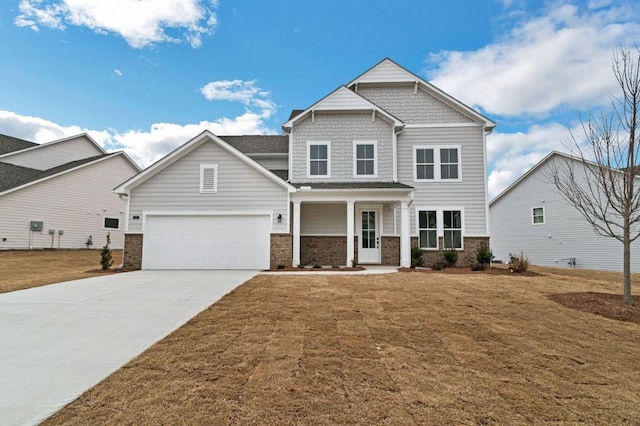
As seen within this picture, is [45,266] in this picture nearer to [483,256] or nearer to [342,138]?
[342,138]

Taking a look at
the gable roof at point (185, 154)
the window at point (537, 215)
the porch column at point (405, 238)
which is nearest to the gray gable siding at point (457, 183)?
the porch column at point (405, 238)

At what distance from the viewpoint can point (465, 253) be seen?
15.5m

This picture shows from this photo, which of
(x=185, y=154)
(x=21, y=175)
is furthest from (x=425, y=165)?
(x=21, y=175)

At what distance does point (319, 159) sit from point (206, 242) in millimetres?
6098

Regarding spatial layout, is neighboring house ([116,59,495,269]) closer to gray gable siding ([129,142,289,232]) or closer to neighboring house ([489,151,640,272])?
gray gable siding ([129,142,289,232])

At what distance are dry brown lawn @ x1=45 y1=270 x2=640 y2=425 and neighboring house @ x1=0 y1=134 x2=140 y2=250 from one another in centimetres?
2000

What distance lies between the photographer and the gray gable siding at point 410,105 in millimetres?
16281

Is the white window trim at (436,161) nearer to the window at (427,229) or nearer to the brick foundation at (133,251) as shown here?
the window at (427,229)

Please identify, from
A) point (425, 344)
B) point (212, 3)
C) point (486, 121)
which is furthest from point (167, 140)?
point (425, 344)

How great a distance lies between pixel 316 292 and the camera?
8156 millimetres

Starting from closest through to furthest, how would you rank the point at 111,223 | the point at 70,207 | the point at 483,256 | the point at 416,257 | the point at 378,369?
the point at 378,369 → the point at 416,257 → the point at 483,256 → the point at 70,207 → the point at 111,223

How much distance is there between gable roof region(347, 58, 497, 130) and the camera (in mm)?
16062

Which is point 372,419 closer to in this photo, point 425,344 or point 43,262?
point 425,344

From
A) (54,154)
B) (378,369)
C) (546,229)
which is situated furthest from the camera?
(54,154)
